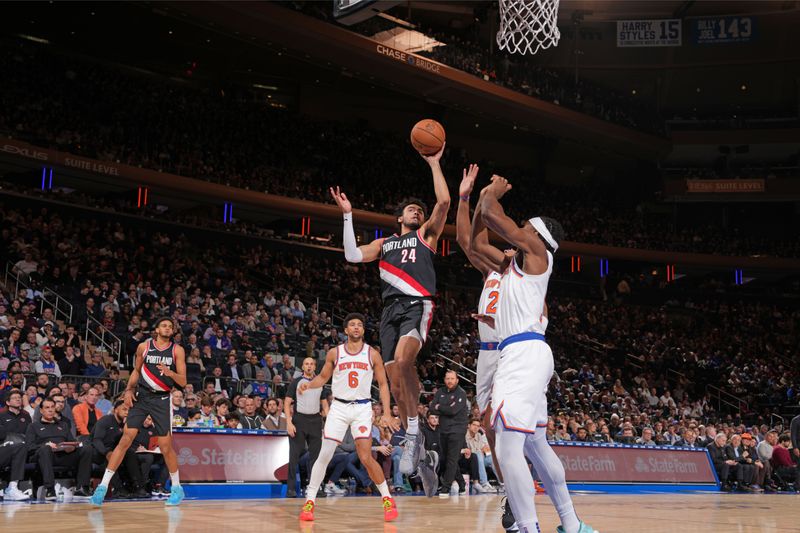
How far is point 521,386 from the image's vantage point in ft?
19.0

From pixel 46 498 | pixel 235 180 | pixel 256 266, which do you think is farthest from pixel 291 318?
pixel 46 498

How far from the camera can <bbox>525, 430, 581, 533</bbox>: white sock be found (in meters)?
6.20

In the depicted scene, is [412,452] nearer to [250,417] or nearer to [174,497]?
[174,497]

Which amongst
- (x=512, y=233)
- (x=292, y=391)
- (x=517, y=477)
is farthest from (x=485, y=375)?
(x=292, y=391)

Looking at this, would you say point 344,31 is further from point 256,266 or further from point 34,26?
point 34,26

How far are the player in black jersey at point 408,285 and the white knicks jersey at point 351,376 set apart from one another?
0.63m

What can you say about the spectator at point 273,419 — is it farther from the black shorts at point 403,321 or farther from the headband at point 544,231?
the headband at point 544,231

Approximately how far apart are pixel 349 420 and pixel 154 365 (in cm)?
259

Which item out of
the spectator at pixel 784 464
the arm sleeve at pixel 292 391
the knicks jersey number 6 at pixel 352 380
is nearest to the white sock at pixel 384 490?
the knicks jersey number 6 at pixel 352 380

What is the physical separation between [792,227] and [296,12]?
2921 centimetres

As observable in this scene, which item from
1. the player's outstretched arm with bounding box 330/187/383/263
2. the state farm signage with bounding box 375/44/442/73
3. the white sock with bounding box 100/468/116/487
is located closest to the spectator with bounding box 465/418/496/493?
the white sock with bounding box 100/468/116/487

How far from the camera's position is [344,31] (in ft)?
95.0

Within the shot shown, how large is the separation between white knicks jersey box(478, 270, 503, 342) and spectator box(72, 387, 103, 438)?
7.63 metres

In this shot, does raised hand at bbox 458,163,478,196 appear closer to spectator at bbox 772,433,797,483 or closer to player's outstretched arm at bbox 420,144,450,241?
player's outstretched arm at bbox 420,144,450,241
